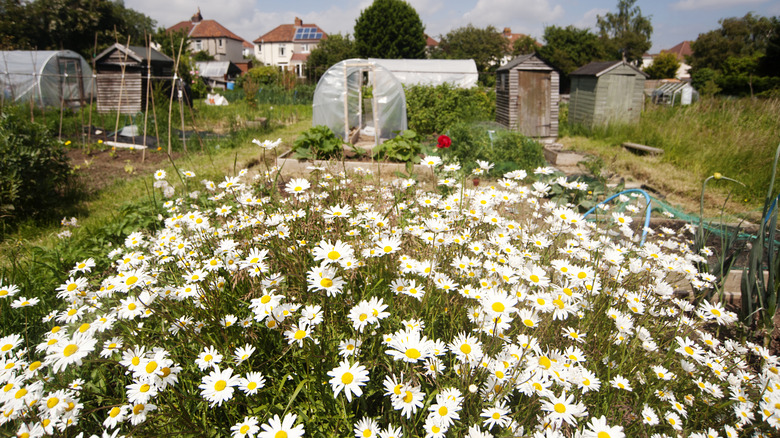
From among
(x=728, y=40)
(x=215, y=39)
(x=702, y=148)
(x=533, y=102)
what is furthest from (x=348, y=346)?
(x=215, y=39)

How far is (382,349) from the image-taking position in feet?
4.54

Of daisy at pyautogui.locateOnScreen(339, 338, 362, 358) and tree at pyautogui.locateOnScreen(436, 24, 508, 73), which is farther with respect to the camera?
tree at pyautogui.locateOnScreen(436, 24, 508, 73)

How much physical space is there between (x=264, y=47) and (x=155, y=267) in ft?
215

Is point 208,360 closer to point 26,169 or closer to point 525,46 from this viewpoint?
point 26,169

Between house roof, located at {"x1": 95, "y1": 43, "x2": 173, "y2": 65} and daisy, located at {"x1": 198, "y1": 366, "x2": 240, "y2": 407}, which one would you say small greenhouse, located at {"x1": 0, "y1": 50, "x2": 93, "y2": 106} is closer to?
house roof, located at {"x1": 95, "y1": 43, "x2": 173, "y2": 65}

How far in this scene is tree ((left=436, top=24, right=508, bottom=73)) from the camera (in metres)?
42.5

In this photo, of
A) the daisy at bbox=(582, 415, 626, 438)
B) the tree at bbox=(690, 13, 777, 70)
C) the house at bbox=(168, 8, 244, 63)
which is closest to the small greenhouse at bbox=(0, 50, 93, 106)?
the daisy at bbox=(582, 415, 626, 438)

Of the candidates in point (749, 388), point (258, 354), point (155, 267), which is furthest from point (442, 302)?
point (155, 267)

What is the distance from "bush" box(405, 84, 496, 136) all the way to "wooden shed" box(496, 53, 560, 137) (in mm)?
1283

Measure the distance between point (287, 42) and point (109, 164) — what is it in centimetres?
5663

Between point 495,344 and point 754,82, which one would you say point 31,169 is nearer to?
point 495,344

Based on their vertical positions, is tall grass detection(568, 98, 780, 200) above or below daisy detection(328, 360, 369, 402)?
above

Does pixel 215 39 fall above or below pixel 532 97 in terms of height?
above

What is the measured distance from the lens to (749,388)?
58.7 inches
